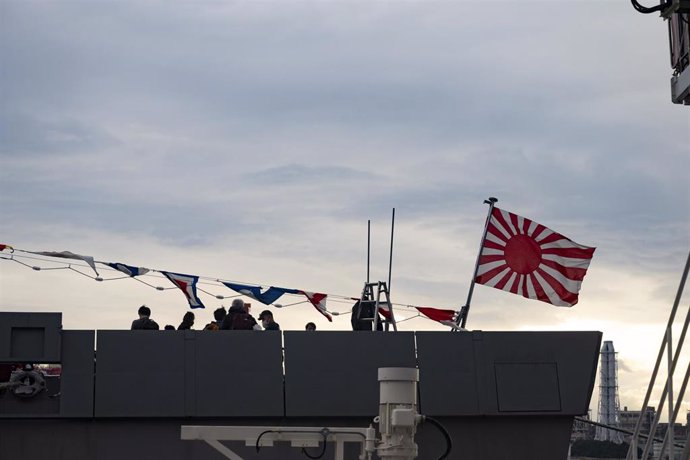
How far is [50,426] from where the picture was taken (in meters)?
14.0

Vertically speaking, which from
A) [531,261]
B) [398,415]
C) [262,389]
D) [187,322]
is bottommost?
[398,415]

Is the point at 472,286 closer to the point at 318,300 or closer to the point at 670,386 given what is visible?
the point at 318,300

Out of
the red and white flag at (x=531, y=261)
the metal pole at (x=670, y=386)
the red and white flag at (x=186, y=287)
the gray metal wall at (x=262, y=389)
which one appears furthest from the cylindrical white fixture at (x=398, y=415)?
the red and white flag at (x=186, y=287)

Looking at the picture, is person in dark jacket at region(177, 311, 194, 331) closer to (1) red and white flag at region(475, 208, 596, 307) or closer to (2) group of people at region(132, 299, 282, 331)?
(2) group of people at region(132, 299, 282, 331)

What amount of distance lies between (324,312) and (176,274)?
262cm

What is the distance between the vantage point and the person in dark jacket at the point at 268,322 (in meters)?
14.9

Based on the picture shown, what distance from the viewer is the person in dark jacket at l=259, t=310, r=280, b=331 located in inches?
586

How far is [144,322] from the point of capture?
569 inches

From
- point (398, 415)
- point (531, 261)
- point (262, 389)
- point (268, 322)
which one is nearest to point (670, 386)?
point (398, 415)

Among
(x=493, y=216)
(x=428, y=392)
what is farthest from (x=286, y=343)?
(x=493, y=216)

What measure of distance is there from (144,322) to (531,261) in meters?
6.02

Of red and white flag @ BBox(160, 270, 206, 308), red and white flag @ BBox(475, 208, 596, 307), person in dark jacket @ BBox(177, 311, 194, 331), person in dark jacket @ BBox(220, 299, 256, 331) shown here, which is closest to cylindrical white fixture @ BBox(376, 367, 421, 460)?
person in dark jacket @ BBox(220, 299, 256, 331)

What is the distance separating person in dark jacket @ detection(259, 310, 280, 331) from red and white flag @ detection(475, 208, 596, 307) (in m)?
3.41

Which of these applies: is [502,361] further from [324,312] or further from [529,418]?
[324,312]
